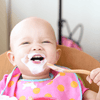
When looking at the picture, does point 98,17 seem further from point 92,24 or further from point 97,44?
point 97,44

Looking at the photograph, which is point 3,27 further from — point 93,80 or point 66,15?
point 93,80

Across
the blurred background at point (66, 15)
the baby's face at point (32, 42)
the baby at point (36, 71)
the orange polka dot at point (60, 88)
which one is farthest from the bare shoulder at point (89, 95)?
the blurred background at point (66, 15)

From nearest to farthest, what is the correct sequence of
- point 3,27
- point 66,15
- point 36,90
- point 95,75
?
1. point 95,75
2. point 36,90
3. point 3,27
4. point 66,15

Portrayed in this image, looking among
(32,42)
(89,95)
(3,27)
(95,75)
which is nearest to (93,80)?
(95,75)

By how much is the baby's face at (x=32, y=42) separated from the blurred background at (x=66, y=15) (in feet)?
2.86

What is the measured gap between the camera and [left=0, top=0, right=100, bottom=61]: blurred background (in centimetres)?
151

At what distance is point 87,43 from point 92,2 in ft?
1.60

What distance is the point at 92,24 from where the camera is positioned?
164 cm

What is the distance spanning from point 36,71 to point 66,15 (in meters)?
1.18

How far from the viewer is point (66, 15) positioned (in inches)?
Answer: 65.7

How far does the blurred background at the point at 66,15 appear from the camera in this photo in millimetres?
1509

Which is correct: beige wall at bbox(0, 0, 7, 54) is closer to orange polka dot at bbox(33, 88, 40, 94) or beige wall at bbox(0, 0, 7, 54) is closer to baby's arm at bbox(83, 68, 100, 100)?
orange polka dot at bbox(33, 88, 40, 94)

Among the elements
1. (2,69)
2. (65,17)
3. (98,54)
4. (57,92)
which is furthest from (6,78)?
(98,54)

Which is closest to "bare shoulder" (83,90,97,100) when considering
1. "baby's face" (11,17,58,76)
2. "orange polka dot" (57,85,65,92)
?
"orange polka dot" (57,85,65,92)
